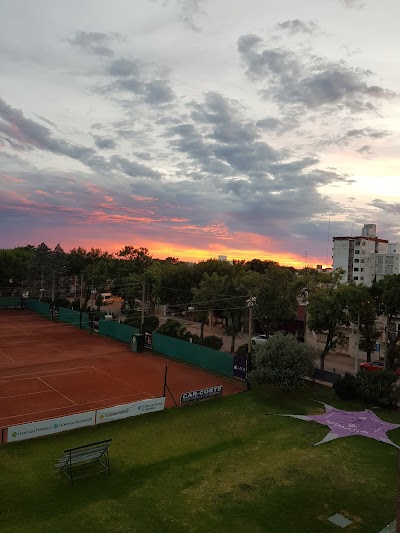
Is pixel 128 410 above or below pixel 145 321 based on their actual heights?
below

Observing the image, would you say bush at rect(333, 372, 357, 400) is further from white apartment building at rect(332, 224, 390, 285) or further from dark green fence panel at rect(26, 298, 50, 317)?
white apartment building at rect(332, 224, 390, 285)

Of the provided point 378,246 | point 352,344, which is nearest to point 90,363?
point 352,344

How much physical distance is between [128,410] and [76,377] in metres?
13.2

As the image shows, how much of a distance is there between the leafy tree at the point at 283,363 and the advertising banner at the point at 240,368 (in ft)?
16.8

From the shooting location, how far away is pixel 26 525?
1533cm

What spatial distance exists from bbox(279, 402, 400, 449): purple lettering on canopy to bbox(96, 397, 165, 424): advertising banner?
29.6ft

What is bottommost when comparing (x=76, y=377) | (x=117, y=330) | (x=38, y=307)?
(x=76, y=377)

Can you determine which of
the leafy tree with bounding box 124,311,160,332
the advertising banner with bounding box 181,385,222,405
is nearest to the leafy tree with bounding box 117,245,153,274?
the leafy tree with bounding box 124,311,160,332

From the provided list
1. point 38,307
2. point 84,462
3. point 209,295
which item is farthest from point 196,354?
point 38,307

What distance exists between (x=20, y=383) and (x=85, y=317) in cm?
2916

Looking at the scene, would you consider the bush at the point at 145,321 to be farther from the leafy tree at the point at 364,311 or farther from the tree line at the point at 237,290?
the leafy tree at the point at 364,311

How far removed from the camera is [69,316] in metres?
69.5

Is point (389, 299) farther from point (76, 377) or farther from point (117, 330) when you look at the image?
point (117, 330)

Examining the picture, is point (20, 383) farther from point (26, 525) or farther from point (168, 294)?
point (168, 294)
